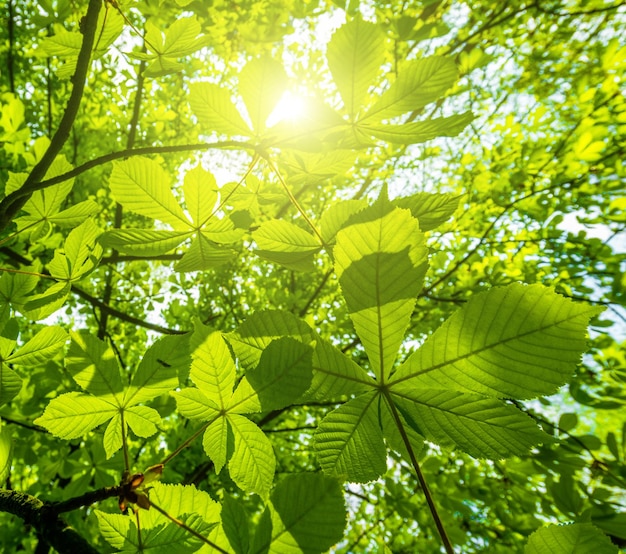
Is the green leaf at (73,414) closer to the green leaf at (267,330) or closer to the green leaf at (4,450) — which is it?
the green leaf at (4,450)

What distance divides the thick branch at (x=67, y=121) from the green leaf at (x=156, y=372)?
52 centimetres

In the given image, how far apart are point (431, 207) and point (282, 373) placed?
1.64ft

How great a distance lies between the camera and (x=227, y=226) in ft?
3.52

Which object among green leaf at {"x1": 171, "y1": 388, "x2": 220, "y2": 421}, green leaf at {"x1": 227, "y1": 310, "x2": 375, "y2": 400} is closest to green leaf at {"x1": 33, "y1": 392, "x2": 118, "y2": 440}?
green leaf at {"x1": 171, "y1": 388, "x2": 220, "y2": 421}

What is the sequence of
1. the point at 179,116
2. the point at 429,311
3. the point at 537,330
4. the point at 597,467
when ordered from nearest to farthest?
the point at 537,330
the point at 597,467
the point at 429,311
the point at 179,116

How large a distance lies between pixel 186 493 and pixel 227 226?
666 mm

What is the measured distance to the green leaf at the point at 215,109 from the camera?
0.93 meters

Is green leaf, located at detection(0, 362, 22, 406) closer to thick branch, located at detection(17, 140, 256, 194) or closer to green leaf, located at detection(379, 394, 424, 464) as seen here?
thick branch, located at detection(17, 140, 256, 194)

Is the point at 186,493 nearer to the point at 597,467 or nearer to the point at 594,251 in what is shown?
Answer: the point at 597,467

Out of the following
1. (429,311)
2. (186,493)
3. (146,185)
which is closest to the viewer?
(186,493)

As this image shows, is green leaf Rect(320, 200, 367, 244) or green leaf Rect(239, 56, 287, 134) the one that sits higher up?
green leaf Rect(239, 56, 287, 134)

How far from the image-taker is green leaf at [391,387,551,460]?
1.99 feet

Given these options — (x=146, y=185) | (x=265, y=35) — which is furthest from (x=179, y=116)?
(x=146, y=185)

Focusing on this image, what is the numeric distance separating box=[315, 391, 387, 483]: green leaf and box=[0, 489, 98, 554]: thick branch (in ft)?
1.33
